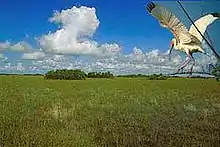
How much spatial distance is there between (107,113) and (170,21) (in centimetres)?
132

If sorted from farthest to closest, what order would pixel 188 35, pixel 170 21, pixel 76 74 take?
pixel 76 74 < pixel 188 35 < pixel 170 21

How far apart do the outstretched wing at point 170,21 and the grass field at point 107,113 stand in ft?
3.04

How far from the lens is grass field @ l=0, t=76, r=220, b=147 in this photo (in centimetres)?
238

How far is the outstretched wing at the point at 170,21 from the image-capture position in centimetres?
119

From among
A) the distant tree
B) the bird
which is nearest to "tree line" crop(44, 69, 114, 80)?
the distant tree

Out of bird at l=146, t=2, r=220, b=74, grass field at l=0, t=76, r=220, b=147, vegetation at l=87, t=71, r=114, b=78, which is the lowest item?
grass field at l=0, t=76, r=220, b=147

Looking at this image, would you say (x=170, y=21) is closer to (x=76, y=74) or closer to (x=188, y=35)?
(x=188, y=35)

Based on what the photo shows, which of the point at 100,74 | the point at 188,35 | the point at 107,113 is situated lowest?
the point at 107,113

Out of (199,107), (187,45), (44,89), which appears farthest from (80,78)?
(187,45)

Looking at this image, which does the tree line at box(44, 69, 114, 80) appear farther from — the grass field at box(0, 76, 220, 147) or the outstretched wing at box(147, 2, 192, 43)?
the outstretched wing at box(147, 2, 192, 43)

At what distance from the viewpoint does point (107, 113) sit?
2.49m

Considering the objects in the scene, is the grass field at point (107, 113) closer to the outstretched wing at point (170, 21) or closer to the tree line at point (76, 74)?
the tree line at point (76, 74)

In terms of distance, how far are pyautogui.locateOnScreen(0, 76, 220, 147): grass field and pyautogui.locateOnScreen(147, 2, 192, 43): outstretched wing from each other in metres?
0.93

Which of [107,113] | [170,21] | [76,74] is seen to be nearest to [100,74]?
[76,74]
